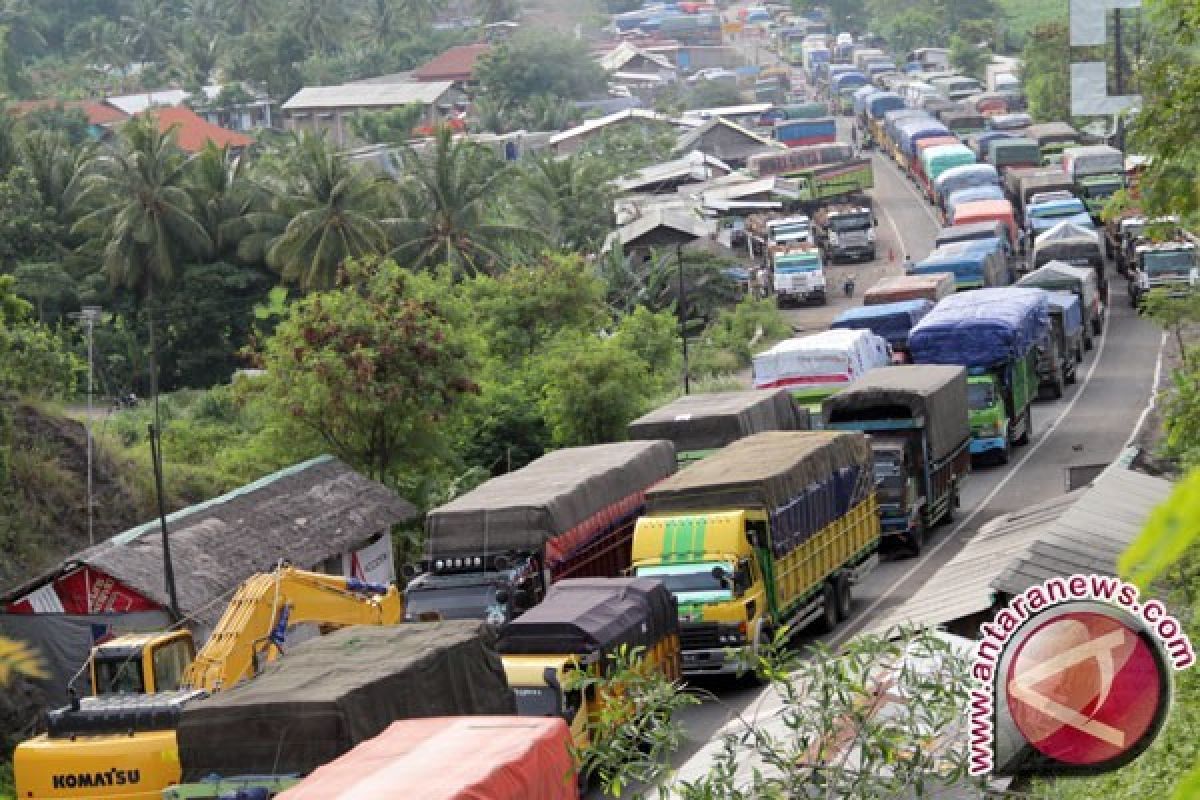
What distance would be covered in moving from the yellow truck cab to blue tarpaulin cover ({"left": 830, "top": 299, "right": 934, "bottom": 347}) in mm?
19903

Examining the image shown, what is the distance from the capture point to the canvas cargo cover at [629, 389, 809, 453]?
1308 inches

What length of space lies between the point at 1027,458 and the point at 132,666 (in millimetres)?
24177

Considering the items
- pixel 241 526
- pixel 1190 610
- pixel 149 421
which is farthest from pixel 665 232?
pixel 1190 610

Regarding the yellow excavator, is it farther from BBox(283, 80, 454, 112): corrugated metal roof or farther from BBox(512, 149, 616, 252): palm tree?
BBox(283, 80, 454, 112): corrugated metal roof

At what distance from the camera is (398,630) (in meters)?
21.0

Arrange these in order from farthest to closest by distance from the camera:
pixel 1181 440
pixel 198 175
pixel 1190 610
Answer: pixel 198 175
pixel 1181 440
pixel 1190 610

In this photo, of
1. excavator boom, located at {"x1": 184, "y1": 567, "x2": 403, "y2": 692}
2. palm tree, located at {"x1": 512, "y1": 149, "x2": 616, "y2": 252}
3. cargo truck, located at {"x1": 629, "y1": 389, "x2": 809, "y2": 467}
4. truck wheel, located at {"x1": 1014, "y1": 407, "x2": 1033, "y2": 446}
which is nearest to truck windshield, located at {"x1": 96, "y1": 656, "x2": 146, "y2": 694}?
excavator boom, located at {"x1": 184, "y1": 567, "x2": 403, "y2": 692}

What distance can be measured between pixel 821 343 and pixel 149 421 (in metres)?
14.7

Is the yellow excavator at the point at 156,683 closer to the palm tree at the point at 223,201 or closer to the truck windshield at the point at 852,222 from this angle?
the palm tree at the point at 223,201

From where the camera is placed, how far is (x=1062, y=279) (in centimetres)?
5044

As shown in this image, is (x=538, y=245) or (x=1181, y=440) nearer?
(x=1181, y=440)

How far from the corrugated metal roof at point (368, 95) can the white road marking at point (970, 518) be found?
68519mm

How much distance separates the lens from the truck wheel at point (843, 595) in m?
29.0

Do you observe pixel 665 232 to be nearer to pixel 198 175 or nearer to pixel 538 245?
pixel 538 245
